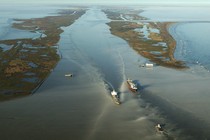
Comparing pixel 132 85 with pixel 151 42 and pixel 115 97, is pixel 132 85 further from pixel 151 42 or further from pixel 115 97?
pixel 151 42

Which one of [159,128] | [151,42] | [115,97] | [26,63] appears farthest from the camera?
[151,42]

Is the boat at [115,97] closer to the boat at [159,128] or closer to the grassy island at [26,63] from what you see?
the boat at [159,128]

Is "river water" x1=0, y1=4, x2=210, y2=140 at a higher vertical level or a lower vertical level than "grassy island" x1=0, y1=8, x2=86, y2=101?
lower

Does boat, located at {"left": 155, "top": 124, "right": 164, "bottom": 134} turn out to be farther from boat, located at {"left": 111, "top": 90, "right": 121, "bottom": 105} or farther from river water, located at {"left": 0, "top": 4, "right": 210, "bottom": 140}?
boat, located at {"left": 111, "top": 90, "right": 121, "bottom": 105}

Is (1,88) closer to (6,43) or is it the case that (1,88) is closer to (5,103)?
(5,103)

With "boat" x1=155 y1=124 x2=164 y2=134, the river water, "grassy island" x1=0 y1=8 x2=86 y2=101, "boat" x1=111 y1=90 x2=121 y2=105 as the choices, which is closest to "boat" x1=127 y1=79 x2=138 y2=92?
the river water

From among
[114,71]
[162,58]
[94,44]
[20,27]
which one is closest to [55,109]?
[114,71]

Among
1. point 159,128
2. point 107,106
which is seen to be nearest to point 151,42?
point 107,106

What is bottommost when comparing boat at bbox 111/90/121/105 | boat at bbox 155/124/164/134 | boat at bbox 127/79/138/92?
boat at bbox 155/124/164/134

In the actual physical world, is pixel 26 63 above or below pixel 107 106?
above

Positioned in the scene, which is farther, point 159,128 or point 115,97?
point 115,97

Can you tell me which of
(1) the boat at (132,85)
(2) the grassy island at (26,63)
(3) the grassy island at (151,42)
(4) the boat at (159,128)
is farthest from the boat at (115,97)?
(3) the grassy island at (151,42)
